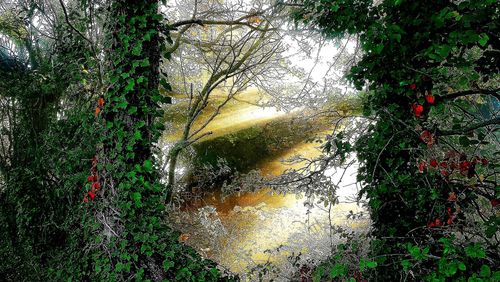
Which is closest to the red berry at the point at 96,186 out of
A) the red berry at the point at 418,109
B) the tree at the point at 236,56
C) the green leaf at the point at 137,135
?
the green leaf at the point at 137,135

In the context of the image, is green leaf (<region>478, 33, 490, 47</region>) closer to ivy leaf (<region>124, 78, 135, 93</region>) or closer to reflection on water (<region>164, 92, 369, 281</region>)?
ivy leaf (<region>124, 78, 135, 93</region>)

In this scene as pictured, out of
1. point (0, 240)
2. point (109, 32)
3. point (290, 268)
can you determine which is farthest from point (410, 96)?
point (0, 240)

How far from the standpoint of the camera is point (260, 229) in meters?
7.30

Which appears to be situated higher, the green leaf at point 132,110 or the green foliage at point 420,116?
the green leaf at point 132,110

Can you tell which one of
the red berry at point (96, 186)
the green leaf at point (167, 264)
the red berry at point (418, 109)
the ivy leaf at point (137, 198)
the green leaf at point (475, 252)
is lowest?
the green leaf at point (167, 264)

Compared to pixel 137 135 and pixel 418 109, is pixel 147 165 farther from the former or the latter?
pixel 418 109

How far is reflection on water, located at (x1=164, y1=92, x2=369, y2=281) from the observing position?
6.44 metres

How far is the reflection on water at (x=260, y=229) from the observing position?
6.44 meters

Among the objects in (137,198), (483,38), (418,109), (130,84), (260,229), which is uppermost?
(130,84)

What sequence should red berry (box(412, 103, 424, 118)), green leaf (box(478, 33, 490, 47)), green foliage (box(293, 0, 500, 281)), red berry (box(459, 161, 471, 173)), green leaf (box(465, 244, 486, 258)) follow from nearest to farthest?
green leaf (box(465, 244, 486, 258)) → green leaf (box(478, 33, 490, 47)) → red berry (box(459, 161, 471, 173)) → green foliage (box(293, 0, 500, 281)) → red berry (box(412, 103, 424, 118))

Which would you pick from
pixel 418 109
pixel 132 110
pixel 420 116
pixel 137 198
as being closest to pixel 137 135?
pixel 132 110

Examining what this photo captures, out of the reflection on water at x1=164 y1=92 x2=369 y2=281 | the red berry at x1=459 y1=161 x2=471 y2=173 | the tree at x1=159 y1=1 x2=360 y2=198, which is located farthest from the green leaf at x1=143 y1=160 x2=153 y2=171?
the red berry at x1=459 y1=161 x2=471 y2=173

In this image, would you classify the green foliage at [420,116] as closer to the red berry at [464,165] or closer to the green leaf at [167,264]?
the red berry at [464,165]

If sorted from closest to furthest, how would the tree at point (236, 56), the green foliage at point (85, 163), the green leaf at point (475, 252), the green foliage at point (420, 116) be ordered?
the green leaf at point (475, 252) < the green foliage at point (420, 116) < the green foliage at point (85, 163) < the tree at point (236, 56)
